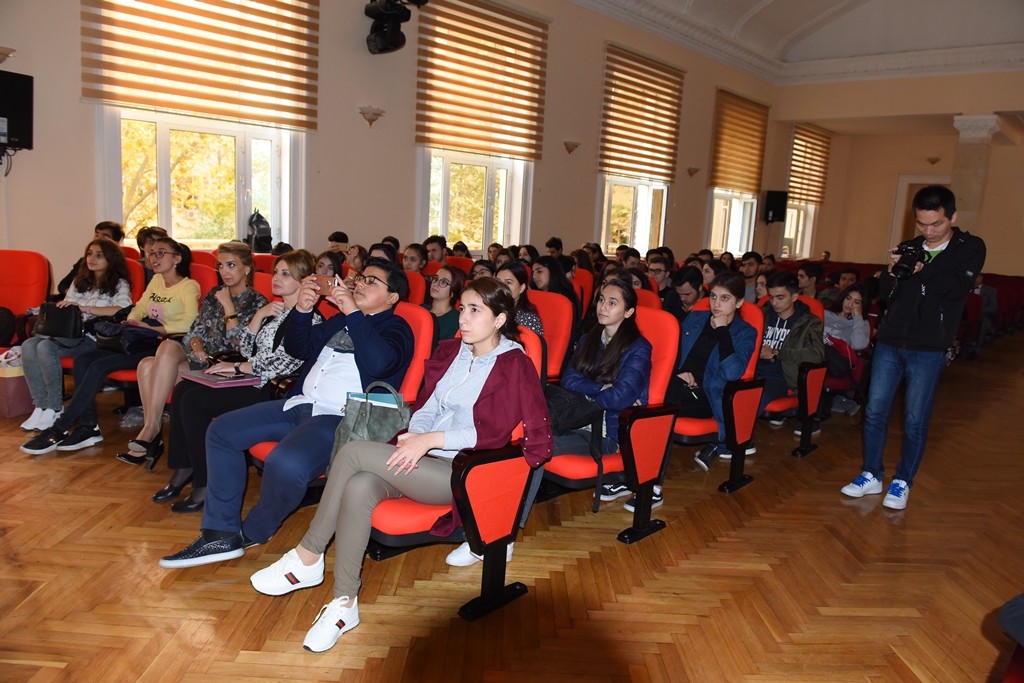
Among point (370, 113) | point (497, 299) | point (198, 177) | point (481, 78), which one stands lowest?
point (497, 299)

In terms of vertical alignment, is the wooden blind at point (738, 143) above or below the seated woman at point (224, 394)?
above

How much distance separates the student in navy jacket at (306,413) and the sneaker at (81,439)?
5.21 ft

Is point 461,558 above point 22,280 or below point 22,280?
below

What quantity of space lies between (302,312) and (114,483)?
142 cm

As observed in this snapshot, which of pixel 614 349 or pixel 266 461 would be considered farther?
pixel 614 349

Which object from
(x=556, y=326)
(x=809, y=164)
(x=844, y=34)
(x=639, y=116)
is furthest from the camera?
(x=809, y=164)

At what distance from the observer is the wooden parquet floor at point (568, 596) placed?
2.24 m

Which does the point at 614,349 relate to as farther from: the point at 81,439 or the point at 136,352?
the point at 81,439

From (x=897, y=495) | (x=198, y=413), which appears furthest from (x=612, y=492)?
(x=198, y=413)

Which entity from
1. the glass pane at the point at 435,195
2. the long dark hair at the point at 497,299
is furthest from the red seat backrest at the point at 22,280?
the glass pane at the point at 435,195

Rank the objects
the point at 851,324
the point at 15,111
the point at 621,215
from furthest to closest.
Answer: the point at 621,215, the point at 15,111, the point at 851,324

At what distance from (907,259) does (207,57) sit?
5541 mm

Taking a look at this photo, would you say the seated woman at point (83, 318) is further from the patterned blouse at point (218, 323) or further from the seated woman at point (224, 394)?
the seated woman at point (224, 394)

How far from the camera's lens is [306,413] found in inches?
112
